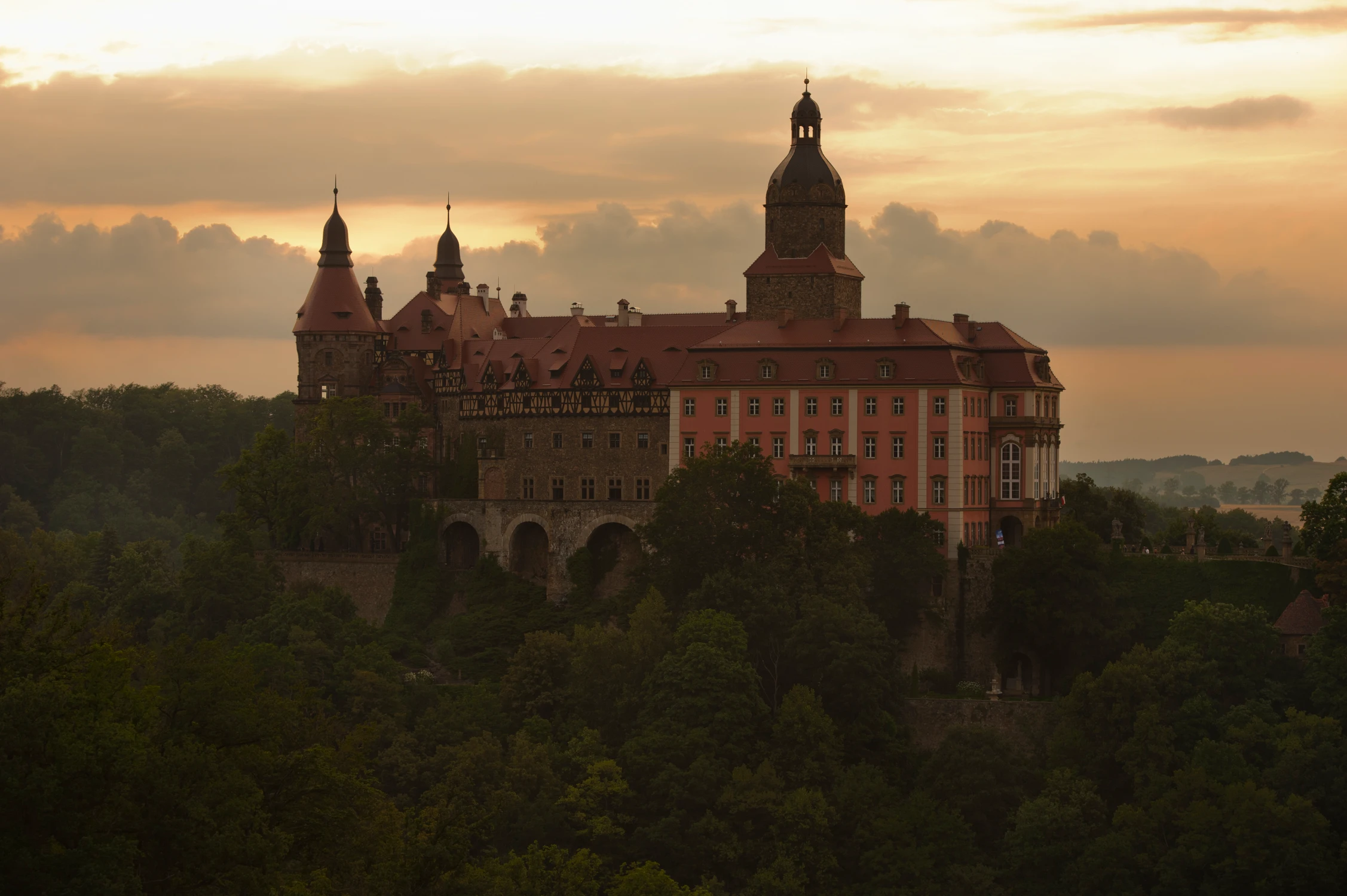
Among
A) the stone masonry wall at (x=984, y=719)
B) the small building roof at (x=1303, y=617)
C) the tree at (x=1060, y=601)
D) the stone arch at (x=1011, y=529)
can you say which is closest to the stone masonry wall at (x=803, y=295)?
the stone arch at (x=1011, y=529)

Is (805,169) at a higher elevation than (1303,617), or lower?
higher

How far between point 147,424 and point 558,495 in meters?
71.7

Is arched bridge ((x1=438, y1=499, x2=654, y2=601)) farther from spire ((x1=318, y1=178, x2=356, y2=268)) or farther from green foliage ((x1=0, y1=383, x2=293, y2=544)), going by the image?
green foliage ((x1=0, y1=383, x2=293, y2=544))

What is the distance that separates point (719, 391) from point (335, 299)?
22130 millimetres

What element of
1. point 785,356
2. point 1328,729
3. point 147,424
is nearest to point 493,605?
point 785,356

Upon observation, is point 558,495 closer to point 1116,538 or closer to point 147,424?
point 1116,538

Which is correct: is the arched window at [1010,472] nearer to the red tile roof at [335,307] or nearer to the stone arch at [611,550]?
the stone arch at [611,550]

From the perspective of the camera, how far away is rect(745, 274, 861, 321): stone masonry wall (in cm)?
8569

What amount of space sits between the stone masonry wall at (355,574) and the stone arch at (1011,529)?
25.2 meters

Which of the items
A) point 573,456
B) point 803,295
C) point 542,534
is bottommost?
point 542,534

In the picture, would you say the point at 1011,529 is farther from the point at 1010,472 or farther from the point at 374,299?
the point at 374,299

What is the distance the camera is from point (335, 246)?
9725 centimetres

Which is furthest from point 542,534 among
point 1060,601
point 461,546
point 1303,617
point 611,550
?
point 1303,617

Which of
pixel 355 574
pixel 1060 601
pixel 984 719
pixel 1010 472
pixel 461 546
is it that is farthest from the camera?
pixel 461 546
